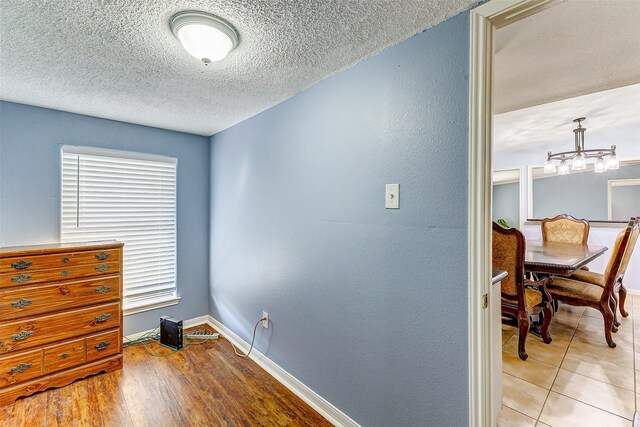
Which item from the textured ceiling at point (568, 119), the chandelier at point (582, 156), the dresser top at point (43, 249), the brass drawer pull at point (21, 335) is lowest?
the brass drawer pull at point (21, 335)

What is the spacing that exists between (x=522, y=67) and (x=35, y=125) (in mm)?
3525

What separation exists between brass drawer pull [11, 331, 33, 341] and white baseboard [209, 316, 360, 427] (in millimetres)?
1442

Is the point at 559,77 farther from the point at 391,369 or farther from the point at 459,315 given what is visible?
the point at 391,369

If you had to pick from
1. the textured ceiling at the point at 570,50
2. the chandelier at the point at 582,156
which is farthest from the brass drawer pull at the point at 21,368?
the chandelier at the point at 582,156

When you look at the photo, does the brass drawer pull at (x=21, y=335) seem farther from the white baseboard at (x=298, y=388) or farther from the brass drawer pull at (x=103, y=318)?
the white baseboard at (x=298, y=388)

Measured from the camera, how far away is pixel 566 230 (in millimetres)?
3723

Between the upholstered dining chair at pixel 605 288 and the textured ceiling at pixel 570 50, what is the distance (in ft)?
4.41

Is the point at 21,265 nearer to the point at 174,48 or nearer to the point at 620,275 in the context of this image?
the point at 174,48

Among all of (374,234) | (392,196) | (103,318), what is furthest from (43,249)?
(392,196)

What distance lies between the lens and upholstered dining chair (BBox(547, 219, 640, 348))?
2.38m

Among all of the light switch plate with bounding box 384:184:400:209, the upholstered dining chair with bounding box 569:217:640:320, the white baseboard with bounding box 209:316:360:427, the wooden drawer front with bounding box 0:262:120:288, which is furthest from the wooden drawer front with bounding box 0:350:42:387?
the upholstered dining chair with bounding box 569:217:640:320

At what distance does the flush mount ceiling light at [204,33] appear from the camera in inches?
47.2

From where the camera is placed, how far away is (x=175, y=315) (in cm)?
299

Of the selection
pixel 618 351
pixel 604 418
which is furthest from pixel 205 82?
pixel 618 351
